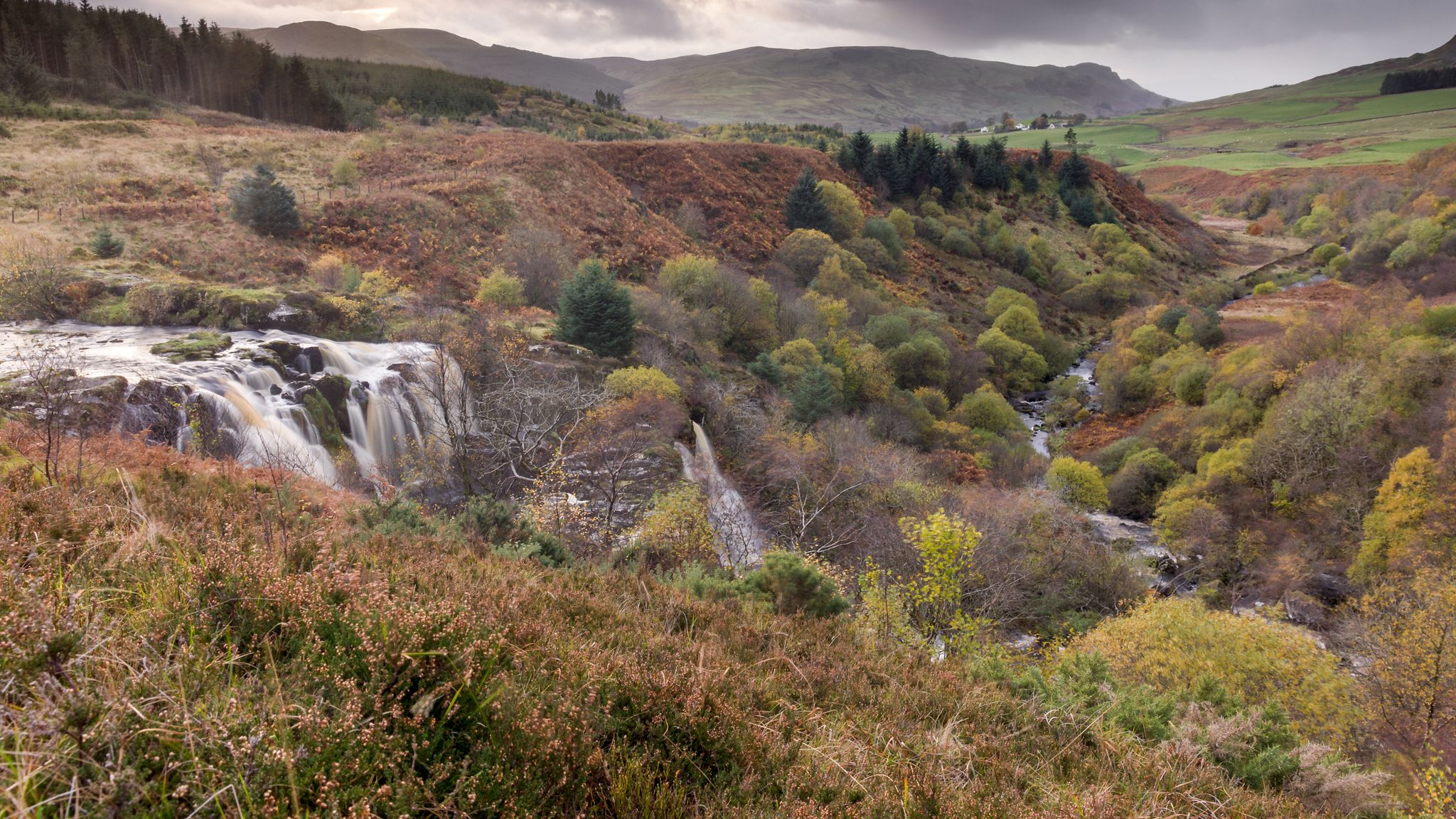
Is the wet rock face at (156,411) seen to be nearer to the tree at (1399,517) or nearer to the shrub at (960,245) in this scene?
the tree at (1399,517)

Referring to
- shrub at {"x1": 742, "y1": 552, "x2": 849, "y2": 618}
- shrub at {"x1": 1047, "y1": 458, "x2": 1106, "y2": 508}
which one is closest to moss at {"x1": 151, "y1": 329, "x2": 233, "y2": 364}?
shrub at {"x1": 742, "y1": 552, "x2": 849, "y2": 618}

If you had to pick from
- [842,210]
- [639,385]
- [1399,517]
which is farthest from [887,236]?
[1399,517]

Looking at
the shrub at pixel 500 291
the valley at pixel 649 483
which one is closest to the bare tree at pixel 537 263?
the valley at pixel 649 483

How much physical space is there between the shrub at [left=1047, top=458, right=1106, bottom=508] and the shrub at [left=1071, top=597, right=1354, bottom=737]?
46.7ft

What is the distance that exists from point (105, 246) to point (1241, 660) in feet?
108

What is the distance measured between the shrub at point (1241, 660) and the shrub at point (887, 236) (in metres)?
42.7

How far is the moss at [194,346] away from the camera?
1525 cm

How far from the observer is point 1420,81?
130125 millimetres

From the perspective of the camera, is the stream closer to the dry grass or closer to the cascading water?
the dry grass

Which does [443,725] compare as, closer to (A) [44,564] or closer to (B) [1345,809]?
(A) [44,564]

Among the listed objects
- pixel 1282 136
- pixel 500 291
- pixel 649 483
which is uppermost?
pixel 1282 136

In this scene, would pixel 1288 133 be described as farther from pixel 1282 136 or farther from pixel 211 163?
pixel 211 163

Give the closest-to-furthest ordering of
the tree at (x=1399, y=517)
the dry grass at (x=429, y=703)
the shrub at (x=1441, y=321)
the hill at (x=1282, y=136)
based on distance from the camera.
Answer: the dry grass at (x=429, y=703)
the tree at (x=1399, y=517)
the shrub at (x=1441, y=321)
the hill at (x=1282, y=136)

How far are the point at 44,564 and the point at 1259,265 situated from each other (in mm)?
95654
